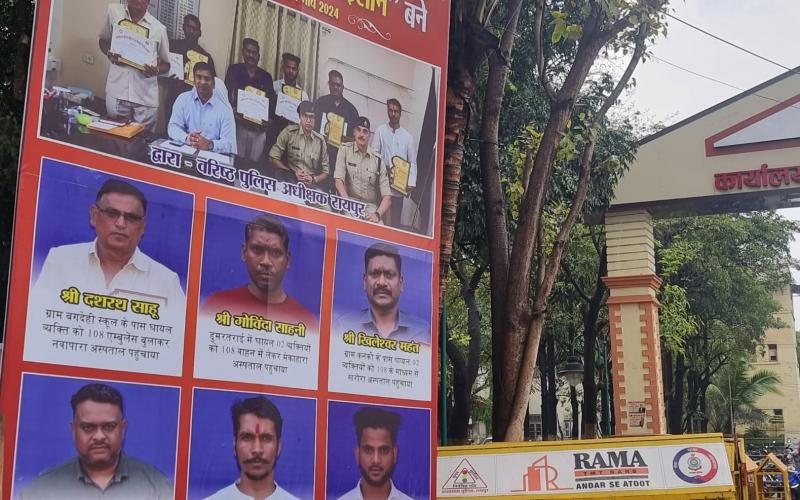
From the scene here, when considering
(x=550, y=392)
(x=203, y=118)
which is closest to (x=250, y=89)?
(x=203, y=118)

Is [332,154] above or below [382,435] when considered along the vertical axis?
above

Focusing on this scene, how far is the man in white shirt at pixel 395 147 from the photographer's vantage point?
6352mm

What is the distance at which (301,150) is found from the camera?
19.3 feet

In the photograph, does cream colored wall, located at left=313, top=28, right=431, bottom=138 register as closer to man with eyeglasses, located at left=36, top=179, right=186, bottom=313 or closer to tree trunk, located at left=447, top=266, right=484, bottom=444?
man with eyeglasses, located at left=36, top=179, right=186, bottom=313

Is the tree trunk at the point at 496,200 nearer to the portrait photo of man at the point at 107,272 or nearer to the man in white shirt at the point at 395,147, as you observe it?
the man in white shirt at the point at 395,147

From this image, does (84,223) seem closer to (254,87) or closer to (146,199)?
(146,199)

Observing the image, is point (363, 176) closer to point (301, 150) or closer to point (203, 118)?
point (301, 150)

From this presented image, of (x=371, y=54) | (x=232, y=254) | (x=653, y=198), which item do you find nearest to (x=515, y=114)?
(x=653, y=198)

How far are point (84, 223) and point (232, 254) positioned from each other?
0.93 metres

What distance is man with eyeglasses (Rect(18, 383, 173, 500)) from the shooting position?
15.2ft

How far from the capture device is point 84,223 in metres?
4.82

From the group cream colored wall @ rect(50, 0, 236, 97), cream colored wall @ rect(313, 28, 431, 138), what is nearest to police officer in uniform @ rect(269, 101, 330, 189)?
cream colored wall @ rect(313, 28, 431, 138)

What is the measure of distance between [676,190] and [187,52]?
626 inches

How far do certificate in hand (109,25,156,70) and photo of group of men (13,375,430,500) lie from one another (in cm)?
181
